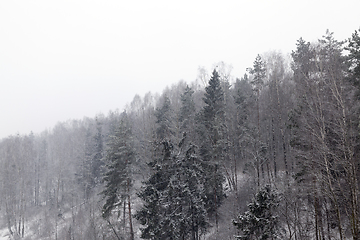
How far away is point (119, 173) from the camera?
887 inches

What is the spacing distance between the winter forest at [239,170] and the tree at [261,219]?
0.06m

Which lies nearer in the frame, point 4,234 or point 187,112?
point 187,112

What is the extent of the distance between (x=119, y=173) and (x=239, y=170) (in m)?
16.1

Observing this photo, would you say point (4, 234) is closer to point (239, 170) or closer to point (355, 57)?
point (239, 170)

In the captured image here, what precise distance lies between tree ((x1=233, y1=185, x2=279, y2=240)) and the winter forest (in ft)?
0.19

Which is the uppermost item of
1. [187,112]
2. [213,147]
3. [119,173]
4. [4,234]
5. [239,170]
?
[187,112]

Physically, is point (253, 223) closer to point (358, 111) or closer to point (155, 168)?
point (358, 111)

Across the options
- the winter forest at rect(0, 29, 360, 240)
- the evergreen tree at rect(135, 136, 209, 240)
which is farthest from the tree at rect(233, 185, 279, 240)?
the evergreen tree at rect(135, 136, 209, 240)

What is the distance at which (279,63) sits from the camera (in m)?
30.1

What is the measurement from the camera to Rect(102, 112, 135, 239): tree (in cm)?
2167

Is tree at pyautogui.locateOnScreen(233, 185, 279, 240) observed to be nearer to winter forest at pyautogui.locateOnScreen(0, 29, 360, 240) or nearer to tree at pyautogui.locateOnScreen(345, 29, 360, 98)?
winter forest at pyautogui.locateOnScreen(0, 29, 360, 240)

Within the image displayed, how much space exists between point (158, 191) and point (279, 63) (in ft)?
80.8

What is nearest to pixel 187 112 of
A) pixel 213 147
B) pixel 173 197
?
pixel 213 147

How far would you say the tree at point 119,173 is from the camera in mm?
21672
